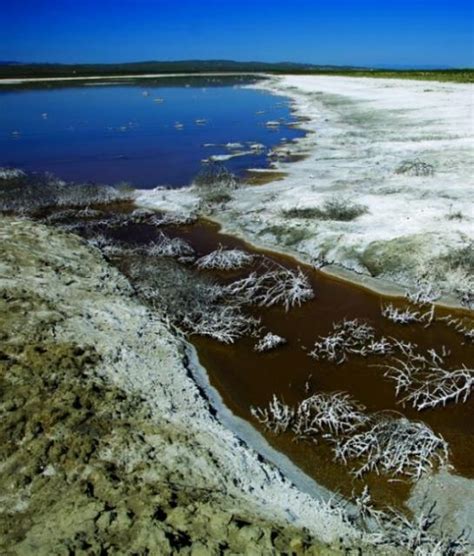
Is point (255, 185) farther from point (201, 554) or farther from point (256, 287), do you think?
point (201, 554)

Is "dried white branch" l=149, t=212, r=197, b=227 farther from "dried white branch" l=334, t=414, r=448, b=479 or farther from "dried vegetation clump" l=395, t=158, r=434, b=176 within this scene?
"dried white branch" l=334, t=414, r=448, b=479

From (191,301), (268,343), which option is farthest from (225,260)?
(268,343)

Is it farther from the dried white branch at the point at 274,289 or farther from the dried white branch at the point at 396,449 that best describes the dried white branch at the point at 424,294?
the dried white branch at the point at 396,449

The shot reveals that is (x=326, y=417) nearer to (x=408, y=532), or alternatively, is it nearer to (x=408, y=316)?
(x=408, y=532)

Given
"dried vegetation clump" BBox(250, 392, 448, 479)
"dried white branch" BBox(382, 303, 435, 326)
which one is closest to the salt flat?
"dried white branch" BBox(382, 303, 435, 326)

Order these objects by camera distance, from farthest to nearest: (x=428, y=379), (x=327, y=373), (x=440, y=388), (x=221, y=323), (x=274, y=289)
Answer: (x=274, y=289), (x=221, y=323), (x=327, y=373), (x=428, y=379), (x=440, y=388)
